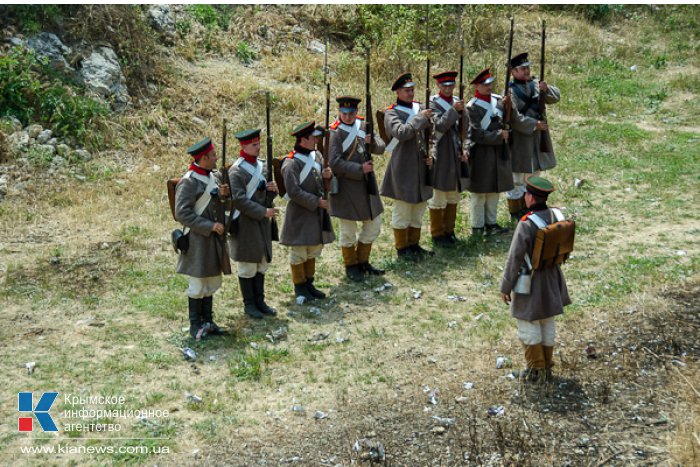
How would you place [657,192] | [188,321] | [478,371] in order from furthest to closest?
[657,192]
[188,321]
[478,371]

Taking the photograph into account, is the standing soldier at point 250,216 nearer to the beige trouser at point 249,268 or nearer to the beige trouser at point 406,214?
the beige trouser at point 249,268

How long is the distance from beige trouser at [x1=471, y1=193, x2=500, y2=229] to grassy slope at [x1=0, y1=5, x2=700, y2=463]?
1.30ft

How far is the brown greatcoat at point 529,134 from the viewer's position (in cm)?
1121

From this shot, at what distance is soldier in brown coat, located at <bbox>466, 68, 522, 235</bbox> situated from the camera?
35.4ft

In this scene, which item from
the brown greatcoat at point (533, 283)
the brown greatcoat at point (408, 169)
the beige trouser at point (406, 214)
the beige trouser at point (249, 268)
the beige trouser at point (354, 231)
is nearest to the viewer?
the brown greatcoat at point (533, 283)

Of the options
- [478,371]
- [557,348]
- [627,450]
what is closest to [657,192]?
[557,348]

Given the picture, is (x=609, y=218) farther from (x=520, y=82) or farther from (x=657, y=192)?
(x=520, y=82)

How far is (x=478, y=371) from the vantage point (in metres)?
7.77

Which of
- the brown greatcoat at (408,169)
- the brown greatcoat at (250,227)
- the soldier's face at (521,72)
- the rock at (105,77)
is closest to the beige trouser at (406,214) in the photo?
the brown greatcoat at (408,169)

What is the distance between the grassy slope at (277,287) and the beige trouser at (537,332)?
539 mm

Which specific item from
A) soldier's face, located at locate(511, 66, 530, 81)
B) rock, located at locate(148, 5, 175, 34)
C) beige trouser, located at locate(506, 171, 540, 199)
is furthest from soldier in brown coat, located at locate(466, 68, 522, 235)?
rock, located at locate(148, 5, 175, 34)

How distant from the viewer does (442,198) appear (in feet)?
35.6

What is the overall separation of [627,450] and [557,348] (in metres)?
1.76

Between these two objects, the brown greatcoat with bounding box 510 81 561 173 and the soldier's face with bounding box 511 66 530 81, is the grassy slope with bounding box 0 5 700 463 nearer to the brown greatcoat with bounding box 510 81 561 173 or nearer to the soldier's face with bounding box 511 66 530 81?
the brown greatcoat with bounding box 510 81 561 173
